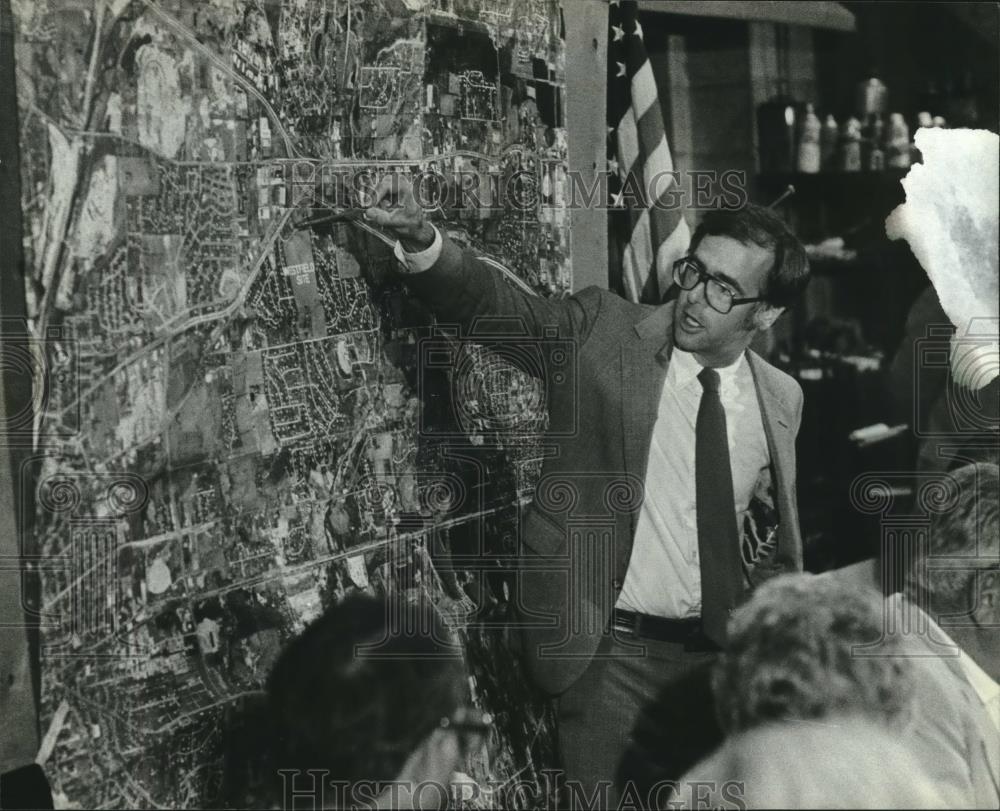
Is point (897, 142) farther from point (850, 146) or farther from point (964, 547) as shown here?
point (964, 547)

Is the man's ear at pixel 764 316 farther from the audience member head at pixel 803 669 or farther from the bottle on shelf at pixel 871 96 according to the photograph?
the bottle on shelf at pixel 871 96

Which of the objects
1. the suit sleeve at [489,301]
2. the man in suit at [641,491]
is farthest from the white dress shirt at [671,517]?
the suit sleeve at [489,301]

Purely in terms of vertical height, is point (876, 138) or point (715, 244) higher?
point (876, 138)

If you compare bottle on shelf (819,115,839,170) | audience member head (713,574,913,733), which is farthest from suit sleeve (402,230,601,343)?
bottle on shelf (819,115,839,170)

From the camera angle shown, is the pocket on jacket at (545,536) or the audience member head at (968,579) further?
the audience member head at (968,579)

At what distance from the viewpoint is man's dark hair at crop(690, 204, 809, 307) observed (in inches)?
107

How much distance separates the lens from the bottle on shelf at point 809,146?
3.69 metres

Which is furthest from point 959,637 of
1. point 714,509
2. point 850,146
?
point 850,146

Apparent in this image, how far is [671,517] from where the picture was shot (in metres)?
2.69

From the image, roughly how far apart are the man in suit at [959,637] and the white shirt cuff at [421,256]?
3.86ft

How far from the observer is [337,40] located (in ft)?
7.66

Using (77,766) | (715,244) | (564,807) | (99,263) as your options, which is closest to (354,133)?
(99,263)

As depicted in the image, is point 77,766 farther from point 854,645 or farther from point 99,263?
point 854,645

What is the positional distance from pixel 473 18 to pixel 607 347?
2.62 feet
